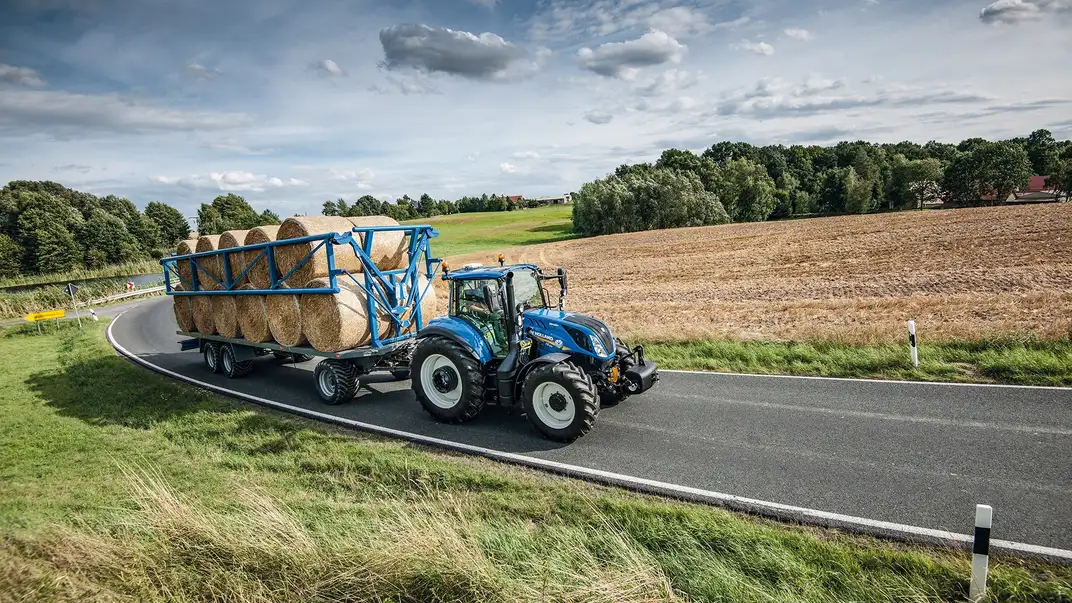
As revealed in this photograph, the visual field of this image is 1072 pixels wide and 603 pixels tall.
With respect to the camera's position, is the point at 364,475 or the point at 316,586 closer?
the point at 316,586

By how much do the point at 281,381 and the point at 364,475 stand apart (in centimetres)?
601

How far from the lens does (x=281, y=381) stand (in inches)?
447

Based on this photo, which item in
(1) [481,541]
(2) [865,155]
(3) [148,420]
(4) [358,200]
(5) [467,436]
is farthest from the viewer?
(4) [358,200]

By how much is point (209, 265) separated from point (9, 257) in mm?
54483

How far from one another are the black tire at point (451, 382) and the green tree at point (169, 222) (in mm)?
71716

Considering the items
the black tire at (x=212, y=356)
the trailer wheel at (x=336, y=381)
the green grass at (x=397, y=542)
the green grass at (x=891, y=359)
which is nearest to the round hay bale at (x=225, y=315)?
the black tire at (x=212, y=356)

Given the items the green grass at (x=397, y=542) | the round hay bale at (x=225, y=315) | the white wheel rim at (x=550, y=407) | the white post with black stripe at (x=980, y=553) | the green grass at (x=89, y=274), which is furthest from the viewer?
the green grass at (x=89, y=274)

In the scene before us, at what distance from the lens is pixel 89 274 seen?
4778 centimetres

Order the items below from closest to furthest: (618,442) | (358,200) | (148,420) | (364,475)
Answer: (364,475) → (618,442) → (148,420) → (358,200)

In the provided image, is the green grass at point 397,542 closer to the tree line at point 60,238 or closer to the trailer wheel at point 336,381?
the trailer wheel at point 336,381

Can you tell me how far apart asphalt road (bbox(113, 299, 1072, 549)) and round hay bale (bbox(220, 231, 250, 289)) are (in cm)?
289

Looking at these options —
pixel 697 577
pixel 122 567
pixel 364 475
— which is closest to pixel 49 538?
pixel 122 567

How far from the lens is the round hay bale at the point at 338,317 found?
886 centimetres

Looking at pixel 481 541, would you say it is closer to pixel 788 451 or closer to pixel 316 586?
pixel 316 586
